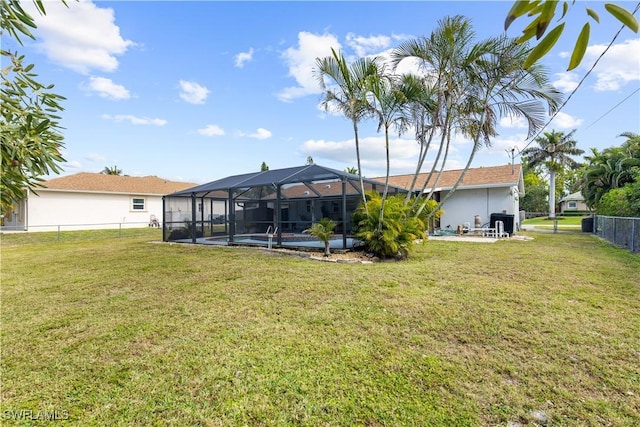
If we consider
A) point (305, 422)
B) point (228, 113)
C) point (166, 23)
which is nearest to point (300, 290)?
point (305, 422)

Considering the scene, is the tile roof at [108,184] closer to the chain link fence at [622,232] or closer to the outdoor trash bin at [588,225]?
the chain link fence at [622,232]

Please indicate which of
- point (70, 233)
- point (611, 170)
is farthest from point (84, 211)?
point (611, 170)

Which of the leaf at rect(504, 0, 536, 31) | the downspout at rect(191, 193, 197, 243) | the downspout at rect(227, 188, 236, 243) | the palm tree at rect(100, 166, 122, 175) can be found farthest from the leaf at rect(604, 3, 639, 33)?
the palm tree at rect(100, 166, 122, 175)

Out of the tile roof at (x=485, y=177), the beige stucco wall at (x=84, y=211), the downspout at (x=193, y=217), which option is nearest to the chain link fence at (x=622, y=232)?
the tile roof at (x=485, y=177)

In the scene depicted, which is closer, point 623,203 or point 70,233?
point 623,203

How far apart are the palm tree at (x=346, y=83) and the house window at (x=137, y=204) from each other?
17.4 m

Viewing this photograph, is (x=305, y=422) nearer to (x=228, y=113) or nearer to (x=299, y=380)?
(x=299, y=380)

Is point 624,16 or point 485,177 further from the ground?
point 485,177

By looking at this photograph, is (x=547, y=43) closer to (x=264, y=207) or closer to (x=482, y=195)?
(x=264, y=207)

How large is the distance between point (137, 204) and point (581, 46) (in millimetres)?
23863

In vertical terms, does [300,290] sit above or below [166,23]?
below

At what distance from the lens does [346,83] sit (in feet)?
26.0

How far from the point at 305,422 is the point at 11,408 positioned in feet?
7.41

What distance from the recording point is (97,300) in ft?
16.3
